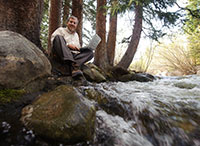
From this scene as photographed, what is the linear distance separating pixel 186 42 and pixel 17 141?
9845mm

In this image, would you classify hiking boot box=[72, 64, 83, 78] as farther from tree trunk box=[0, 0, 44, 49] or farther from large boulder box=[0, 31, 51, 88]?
tree trunk box=[0, 0, 44, 49]

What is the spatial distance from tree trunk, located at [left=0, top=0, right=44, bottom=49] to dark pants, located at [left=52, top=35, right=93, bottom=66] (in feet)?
1.95

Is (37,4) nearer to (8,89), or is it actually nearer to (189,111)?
(8,89)

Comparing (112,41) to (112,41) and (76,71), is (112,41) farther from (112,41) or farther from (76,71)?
(76,71)

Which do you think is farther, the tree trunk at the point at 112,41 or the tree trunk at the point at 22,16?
the tree trunk at the point at 112,41

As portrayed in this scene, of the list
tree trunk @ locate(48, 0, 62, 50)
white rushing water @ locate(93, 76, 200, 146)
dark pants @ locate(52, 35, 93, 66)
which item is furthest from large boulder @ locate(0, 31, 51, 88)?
tree trunk @ locate(48, 0, 62, 50)

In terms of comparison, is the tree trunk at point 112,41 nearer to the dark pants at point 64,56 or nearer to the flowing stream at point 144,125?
the dark pants at point 64,56

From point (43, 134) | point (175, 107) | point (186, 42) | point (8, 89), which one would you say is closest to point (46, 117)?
point (43, 134)

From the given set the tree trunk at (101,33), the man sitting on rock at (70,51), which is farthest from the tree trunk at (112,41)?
the man sitting on rock at (70,51)

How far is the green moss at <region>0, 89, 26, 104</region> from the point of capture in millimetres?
1250

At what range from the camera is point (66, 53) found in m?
2.46

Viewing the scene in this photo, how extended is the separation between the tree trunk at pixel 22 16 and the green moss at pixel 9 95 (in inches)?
65.8

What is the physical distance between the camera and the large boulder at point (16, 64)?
4.42 feet

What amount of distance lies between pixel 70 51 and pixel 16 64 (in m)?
1.28
